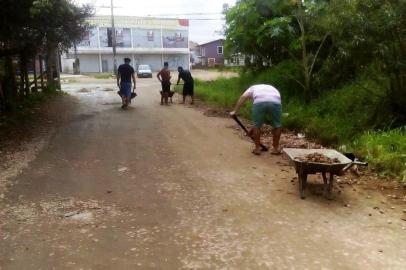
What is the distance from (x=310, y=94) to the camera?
1259cm

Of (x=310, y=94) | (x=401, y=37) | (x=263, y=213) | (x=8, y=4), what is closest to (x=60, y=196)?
(x=263, y=213)

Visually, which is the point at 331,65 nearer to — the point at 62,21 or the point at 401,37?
the point at 401,37

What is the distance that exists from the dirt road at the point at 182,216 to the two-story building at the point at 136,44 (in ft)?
Answer: 175

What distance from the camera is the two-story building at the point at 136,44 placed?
196 ft

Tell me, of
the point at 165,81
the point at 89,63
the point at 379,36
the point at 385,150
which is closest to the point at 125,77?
the point at 165,81

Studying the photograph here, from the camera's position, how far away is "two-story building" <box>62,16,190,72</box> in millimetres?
59875

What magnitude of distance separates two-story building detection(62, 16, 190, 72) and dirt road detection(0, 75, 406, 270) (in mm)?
53227

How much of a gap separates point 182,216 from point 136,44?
59.3m

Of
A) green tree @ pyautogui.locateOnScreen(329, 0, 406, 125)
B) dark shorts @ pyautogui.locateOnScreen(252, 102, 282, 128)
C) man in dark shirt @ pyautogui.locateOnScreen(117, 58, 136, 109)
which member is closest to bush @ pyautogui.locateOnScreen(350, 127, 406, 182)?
green tree @ pyautogui.locateOnScreen(329, 0, 406, 125)

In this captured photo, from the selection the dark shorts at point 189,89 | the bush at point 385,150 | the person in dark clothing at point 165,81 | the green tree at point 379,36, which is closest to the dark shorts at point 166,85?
the person in dark clothing at point 165,81

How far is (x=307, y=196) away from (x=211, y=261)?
2.35 meters

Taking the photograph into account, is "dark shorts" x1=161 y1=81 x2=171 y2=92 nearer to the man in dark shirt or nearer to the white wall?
the man in dark shirt

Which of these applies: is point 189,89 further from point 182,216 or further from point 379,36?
point 182,216

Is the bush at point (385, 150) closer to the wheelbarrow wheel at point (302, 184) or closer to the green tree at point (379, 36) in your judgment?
the green tree at point (379, 36)
